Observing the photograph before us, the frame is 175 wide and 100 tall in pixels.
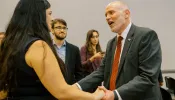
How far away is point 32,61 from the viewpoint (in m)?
1.51

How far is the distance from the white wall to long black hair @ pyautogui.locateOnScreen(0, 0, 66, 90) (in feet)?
12.6

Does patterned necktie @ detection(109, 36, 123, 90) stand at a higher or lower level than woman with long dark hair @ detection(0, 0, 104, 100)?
lower

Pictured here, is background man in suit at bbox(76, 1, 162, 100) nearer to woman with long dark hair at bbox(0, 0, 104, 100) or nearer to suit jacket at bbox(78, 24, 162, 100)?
suit jacket at bbox(78, 24, 162, 100)

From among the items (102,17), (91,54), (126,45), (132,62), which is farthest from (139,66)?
(102,17)

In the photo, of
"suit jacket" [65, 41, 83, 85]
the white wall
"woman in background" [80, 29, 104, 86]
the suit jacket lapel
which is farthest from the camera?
the white wall

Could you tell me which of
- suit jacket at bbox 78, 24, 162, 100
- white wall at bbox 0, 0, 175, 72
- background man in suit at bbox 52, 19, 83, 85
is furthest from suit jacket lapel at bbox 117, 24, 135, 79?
white wall at bbox 0, 0, 175, 72

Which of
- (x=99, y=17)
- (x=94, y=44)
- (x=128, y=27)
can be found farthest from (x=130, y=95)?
(x=99, y=17)

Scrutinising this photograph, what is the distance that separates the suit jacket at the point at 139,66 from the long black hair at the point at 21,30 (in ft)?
2.79

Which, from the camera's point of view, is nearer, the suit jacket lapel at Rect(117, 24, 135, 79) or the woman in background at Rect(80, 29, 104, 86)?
the suit jacket lapel at Rect(117, 24, 135, 79)

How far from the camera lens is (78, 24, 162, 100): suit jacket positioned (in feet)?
7.47

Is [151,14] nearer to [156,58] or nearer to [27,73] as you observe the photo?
[156,58]

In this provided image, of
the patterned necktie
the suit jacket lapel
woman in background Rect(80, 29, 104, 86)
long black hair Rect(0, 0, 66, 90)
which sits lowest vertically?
woman in background Rect(80, 29, 104, 86)

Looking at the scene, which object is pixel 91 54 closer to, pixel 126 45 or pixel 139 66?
pixel 126 45

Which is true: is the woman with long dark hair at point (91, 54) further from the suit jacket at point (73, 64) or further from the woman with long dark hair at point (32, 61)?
the woman with long dark hair at point (32, 61)
